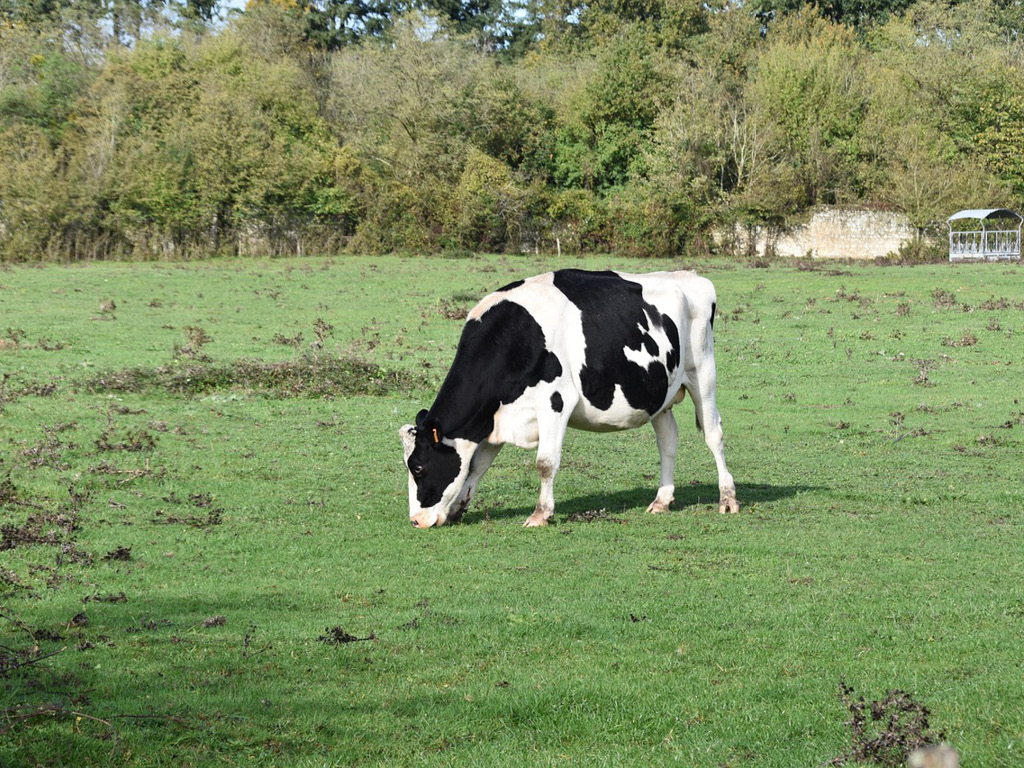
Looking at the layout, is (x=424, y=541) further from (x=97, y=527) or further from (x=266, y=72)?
(x=266, y=72)

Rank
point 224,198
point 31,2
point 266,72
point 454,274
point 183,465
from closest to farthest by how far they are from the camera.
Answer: point 183,465, point 454,274, point 224,198, point 266,72, point 31,2

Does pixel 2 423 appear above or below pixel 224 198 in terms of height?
below

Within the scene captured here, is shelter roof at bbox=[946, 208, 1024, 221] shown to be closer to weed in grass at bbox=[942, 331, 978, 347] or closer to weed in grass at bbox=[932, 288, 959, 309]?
weed in grass at bbox=[932, 288, 959, 309]

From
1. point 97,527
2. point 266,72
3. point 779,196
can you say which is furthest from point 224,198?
point 97,527

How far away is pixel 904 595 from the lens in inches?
385

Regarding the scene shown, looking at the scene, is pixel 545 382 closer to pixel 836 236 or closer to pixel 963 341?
pixel 963 341

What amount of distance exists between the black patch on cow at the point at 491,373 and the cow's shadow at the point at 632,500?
1.13 metres

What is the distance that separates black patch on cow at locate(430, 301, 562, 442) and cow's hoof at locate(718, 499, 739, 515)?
2573 millimetres

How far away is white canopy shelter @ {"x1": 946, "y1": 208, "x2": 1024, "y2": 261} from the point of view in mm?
55562

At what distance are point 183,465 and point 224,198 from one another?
4511 centimetres

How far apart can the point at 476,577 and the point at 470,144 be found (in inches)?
2194

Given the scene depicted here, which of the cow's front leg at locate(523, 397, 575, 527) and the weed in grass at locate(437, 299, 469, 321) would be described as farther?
the weed in grass at locate(437, 299, 469, 321)

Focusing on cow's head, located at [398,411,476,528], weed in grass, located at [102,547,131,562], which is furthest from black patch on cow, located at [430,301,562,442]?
weed in grass, located at [102,547,131,562]

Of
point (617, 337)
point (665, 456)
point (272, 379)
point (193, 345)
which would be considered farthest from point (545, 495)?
point (193, 345)
